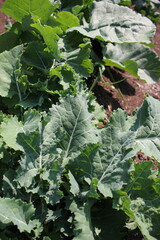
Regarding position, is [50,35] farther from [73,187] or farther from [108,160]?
[73,187]

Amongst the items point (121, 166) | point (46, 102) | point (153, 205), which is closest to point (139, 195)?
point (153, 205)

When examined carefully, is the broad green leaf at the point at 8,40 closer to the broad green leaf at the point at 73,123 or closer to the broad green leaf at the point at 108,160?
the broad green leaf at the point at 73,123

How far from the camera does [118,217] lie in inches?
82.1

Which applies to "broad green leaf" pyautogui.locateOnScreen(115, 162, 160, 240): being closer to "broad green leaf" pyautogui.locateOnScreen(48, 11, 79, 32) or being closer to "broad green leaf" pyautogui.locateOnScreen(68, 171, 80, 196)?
"broad green leaf" pyautogui.locateOnScreen(68, 171, 80, 196)

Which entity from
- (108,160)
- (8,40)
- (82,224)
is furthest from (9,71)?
(82,224)

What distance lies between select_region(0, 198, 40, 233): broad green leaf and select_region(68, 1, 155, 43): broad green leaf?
82.1 inches

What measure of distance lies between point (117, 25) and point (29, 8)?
1.07 meters

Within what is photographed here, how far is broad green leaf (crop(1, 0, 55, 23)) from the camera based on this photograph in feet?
9.17

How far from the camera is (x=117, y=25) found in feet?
11.3

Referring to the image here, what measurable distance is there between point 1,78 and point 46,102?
0.46 meters

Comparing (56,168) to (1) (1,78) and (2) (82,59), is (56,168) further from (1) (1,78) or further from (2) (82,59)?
(2) (82,59)

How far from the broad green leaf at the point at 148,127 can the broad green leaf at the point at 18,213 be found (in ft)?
3.35

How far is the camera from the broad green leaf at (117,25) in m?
3.37

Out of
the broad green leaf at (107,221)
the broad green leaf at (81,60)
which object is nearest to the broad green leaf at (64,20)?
the broad green leaf at (81,60)
